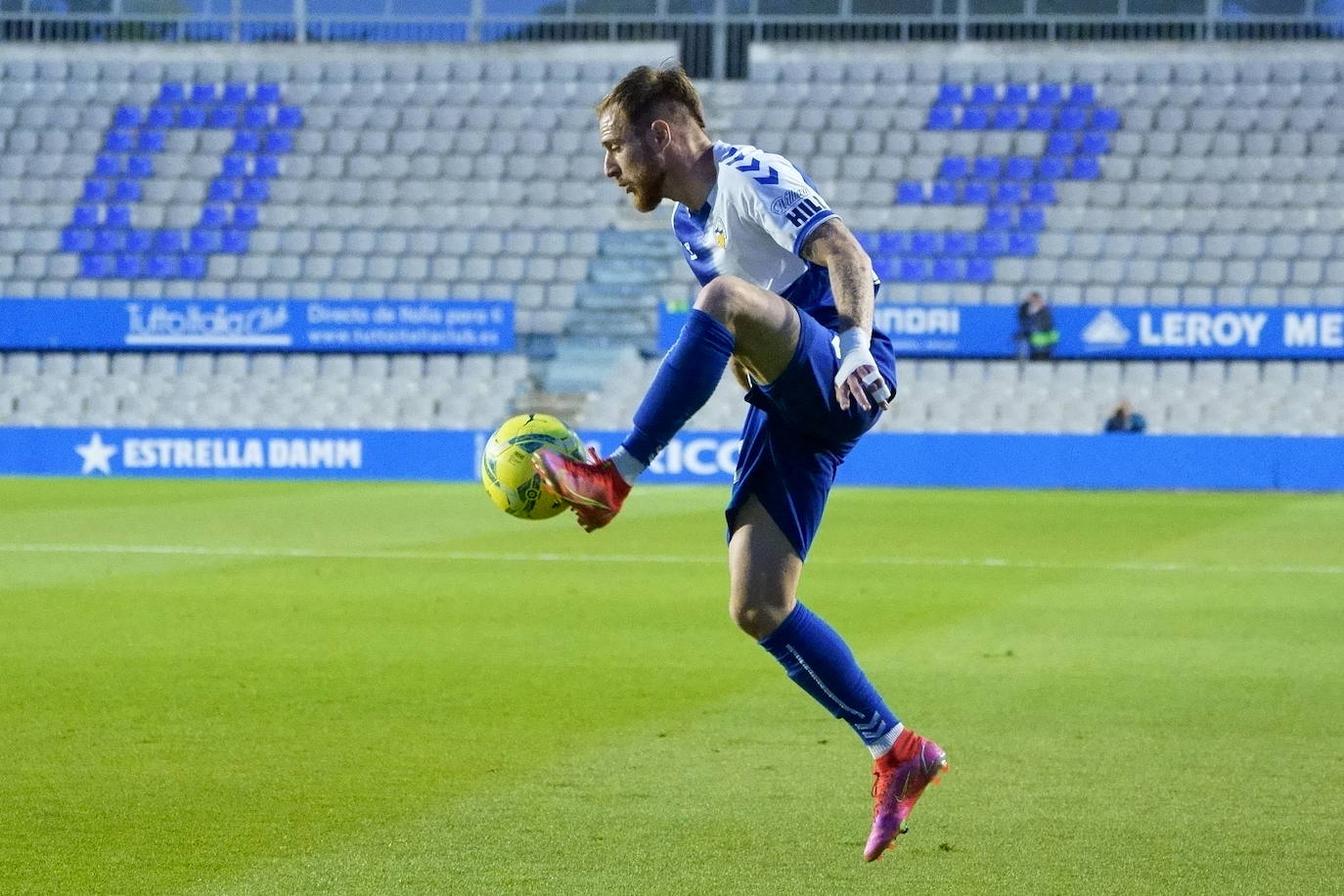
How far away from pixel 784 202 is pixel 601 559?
28.6ft

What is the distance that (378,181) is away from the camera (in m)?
30.7

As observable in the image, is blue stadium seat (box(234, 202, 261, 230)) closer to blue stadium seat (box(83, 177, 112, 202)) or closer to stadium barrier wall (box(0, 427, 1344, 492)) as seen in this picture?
blue stadium seat (box(83, 177, 112, 202))

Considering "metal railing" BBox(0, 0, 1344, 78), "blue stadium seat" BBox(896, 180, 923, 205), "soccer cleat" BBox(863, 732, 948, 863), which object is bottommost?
"blue stadium seat" BBox(896, 180, 923, 205)

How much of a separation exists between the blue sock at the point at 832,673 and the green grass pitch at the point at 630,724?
0.27 m

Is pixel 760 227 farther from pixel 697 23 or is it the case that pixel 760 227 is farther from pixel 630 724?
pixel 697 23

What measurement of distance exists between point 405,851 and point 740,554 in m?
1.15

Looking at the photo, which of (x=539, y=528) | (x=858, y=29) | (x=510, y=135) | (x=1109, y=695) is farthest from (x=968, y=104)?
(x=1109, y=695)

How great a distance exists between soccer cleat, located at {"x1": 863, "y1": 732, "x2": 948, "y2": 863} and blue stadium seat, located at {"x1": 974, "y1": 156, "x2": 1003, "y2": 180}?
25.8 metres

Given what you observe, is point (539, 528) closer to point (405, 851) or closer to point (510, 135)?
point (405, 851)

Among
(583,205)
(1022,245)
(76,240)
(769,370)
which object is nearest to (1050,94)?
(1022,245)

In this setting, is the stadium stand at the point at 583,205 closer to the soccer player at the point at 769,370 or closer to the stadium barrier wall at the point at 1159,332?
the stadium barrier wall at the point at 1159,332

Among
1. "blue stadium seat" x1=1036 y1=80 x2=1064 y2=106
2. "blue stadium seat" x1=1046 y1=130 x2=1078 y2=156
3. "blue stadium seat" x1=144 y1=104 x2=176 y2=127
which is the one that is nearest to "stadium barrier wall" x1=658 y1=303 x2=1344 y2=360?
"blue stadium seat" x1=1046 y1=130 x2=1078 y2=156

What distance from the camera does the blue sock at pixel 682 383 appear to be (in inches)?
168

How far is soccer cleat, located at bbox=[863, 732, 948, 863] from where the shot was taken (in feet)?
14.2
